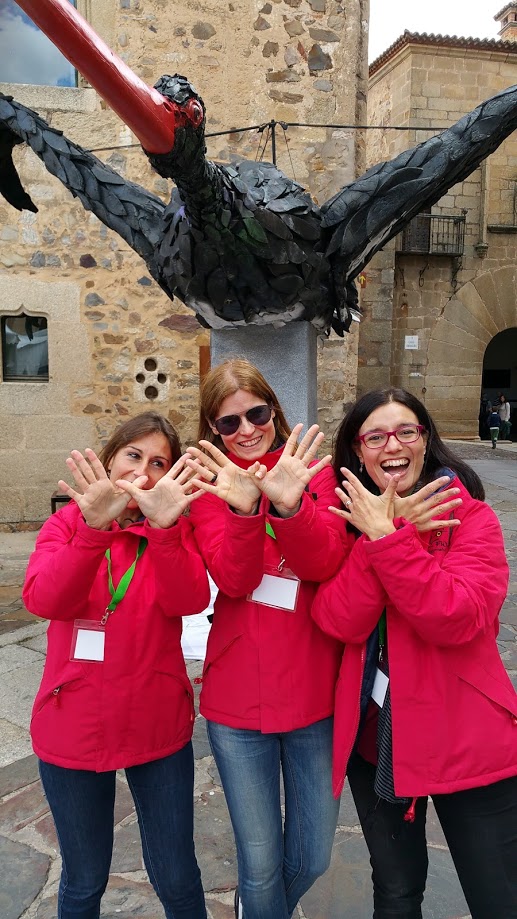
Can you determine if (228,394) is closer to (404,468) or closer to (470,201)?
(404,468)

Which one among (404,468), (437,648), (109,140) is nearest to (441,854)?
(437,648)

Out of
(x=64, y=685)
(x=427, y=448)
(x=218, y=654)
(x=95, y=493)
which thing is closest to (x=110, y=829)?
(x=64, y=685)

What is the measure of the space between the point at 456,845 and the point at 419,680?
365mm

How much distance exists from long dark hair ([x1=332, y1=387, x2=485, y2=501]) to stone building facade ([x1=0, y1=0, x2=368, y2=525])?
447 cm

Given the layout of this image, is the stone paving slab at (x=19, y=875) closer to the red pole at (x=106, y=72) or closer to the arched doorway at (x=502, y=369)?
the red pole at (x=106, y=72)

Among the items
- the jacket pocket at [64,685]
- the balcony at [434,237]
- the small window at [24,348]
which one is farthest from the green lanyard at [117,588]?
the balcony at [434,237]

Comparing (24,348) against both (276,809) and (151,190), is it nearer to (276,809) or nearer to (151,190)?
(151,190)

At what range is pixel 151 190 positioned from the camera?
5906mm

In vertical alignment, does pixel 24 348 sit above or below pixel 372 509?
above

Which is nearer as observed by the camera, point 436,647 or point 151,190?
point 436,647

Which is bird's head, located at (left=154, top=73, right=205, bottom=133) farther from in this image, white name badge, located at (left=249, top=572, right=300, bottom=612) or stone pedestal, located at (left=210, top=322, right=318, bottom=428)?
white name badge, located at (left=249, top=572, right=300, bottom=612)

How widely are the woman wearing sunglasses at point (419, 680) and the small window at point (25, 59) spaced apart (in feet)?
19.9

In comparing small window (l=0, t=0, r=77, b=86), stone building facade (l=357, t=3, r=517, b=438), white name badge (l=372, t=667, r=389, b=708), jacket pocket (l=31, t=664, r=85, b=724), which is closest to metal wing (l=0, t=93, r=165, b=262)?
jacket pocket (l=31, t=664, r=85, b=724)

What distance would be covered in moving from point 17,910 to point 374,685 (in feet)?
4.36
